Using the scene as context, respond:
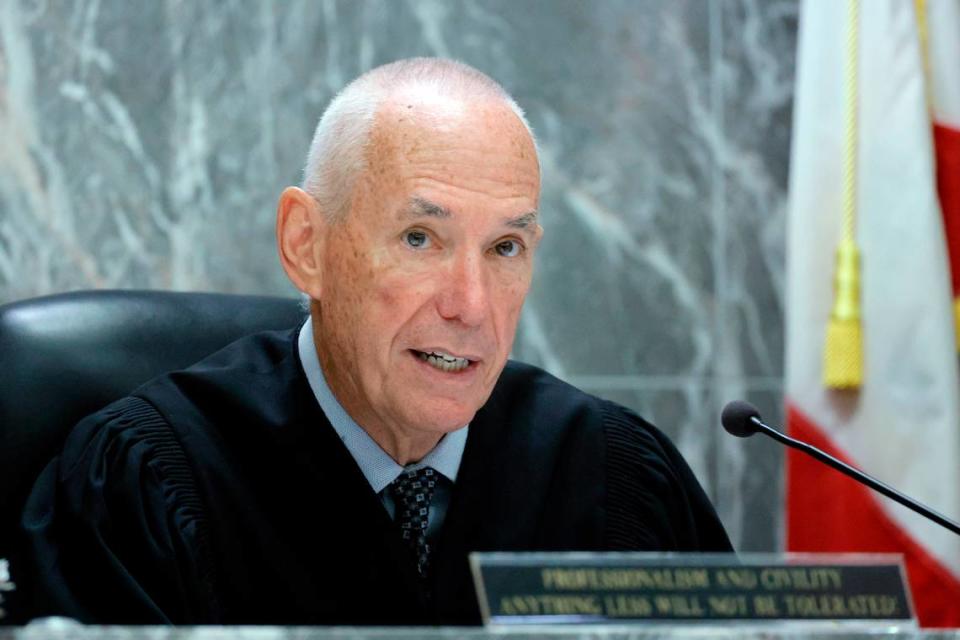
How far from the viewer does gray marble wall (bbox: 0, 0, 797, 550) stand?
3303mm

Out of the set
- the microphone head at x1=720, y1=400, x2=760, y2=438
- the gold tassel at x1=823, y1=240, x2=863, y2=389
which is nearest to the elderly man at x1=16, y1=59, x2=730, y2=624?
the microphone head at x1=720, y1=400, x2=760, y2=438

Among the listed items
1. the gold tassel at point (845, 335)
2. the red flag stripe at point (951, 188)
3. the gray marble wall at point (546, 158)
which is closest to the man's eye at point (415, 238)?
the gold tassel at point (845, 335)

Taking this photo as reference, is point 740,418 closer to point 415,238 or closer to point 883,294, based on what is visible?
point 415,238

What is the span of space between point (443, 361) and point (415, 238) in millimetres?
171

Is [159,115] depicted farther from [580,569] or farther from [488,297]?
[580,569]

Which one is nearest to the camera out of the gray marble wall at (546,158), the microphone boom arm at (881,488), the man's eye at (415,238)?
the microphone boom arm at (881,488)

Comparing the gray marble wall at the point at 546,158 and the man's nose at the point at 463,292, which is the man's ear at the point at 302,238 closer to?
the man's nose at the point at 463,292

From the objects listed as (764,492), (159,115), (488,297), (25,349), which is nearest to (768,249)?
(764,492)

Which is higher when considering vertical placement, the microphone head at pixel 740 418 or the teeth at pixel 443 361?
the teeth at pixel 443 361

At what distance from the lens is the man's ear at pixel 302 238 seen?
6.53 feet

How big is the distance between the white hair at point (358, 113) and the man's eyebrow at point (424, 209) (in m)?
0.11

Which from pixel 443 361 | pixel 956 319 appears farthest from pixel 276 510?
→ pixel 956 319

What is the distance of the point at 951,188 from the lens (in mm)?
3074

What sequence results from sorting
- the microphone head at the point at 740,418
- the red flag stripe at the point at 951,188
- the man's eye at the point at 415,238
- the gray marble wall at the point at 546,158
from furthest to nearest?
the gray marble wall at the point at 546,158 < the red flag stripe at the point at 951,188 < the man's eye at the point at 415,238 < the microphone head at the point at 740,418
